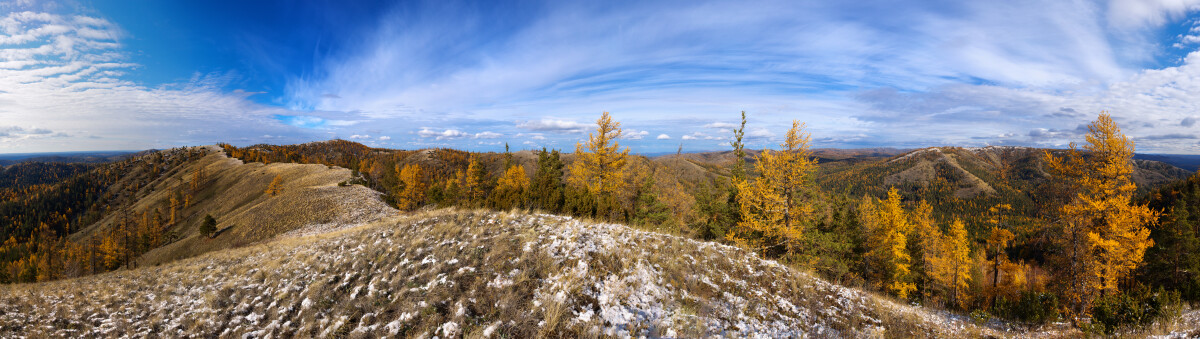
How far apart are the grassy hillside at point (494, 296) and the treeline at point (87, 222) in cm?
7148

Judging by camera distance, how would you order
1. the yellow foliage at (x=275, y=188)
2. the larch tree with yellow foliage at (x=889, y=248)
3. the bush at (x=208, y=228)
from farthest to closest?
the yellow foliage at (x=275, y=188) → the bush at (x=208, y=228) → the larch tree with yellow foliage at (x=889, y=248)

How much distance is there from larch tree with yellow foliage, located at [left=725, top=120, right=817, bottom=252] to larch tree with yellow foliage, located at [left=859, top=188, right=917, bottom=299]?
44.7 ft

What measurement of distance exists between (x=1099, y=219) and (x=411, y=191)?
7033cm

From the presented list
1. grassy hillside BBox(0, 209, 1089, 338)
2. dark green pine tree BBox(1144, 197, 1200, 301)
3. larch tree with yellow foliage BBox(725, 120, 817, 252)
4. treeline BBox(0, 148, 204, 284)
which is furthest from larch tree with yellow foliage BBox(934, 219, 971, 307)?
treeline BBox(0, 148, 204, 284)

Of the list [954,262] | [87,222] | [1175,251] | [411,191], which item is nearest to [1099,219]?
[954,262]

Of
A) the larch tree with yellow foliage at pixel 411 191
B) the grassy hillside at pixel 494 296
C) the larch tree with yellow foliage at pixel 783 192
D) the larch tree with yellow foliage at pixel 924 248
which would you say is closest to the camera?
the grassy hillside at pixel 494 296

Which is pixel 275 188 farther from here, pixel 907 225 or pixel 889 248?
pixel 907 225

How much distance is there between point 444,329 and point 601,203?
56.9 feet

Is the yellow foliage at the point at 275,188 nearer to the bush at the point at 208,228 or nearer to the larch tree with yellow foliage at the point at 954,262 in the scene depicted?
the bush at the point at 208,228

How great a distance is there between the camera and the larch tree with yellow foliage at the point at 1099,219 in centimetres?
1891

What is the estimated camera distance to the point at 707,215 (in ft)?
93.8

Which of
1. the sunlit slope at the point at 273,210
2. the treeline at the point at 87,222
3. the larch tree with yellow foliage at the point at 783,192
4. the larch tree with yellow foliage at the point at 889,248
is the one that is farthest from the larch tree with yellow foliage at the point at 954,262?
the treeline at the point at 87,222

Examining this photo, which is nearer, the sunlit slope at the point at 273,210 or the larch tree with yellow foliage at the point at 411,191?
the sunlit slope at the point at 273,210

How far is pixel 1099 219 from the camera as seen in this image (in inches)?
782
